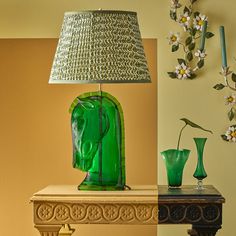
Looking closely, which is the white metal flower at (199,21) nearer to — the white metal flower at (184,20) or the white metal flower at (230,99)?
the white metal flower at (184,20)

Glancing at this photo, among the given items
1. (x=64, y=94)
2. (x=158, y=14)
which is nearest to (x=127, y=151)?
(x=64, y=94)

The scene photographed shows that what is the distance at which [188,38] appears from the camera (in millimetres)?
4000

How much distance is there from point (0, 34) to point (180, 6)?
36.9 inches

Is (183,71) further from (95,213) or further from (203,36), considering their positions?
(95,213)

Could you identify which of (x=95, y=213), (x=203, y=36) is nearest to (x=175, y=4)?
(x=203, y=36)

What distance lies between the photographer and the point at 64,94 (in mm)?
4070

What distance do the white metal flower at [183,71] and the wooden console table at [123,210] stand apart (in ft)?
2.49

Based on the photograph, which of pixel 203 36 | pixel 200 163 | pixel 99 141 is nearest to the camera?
pixel 99 141

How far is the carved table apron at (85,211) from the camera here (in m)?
3.46

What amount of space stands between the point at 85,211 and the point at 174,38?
1.07 meters

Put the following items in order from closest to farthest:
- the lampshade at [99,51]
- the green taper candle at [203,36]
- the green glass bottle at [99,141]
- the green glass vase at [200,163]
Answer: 1. the lampshade at [99,51]
2. the green glass bottle at [99,141]
3. the green glass vase at [200,163]
4. the green taper candle at [203,36]

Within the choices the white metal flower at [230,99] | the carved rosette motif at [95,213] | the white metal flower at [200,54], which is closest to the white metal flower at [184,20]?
the white metal flower at [200,54]

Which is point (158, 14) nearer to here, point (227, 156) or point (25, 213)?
point (227, 156)

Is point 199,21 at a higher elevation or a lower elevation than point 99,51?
higher
